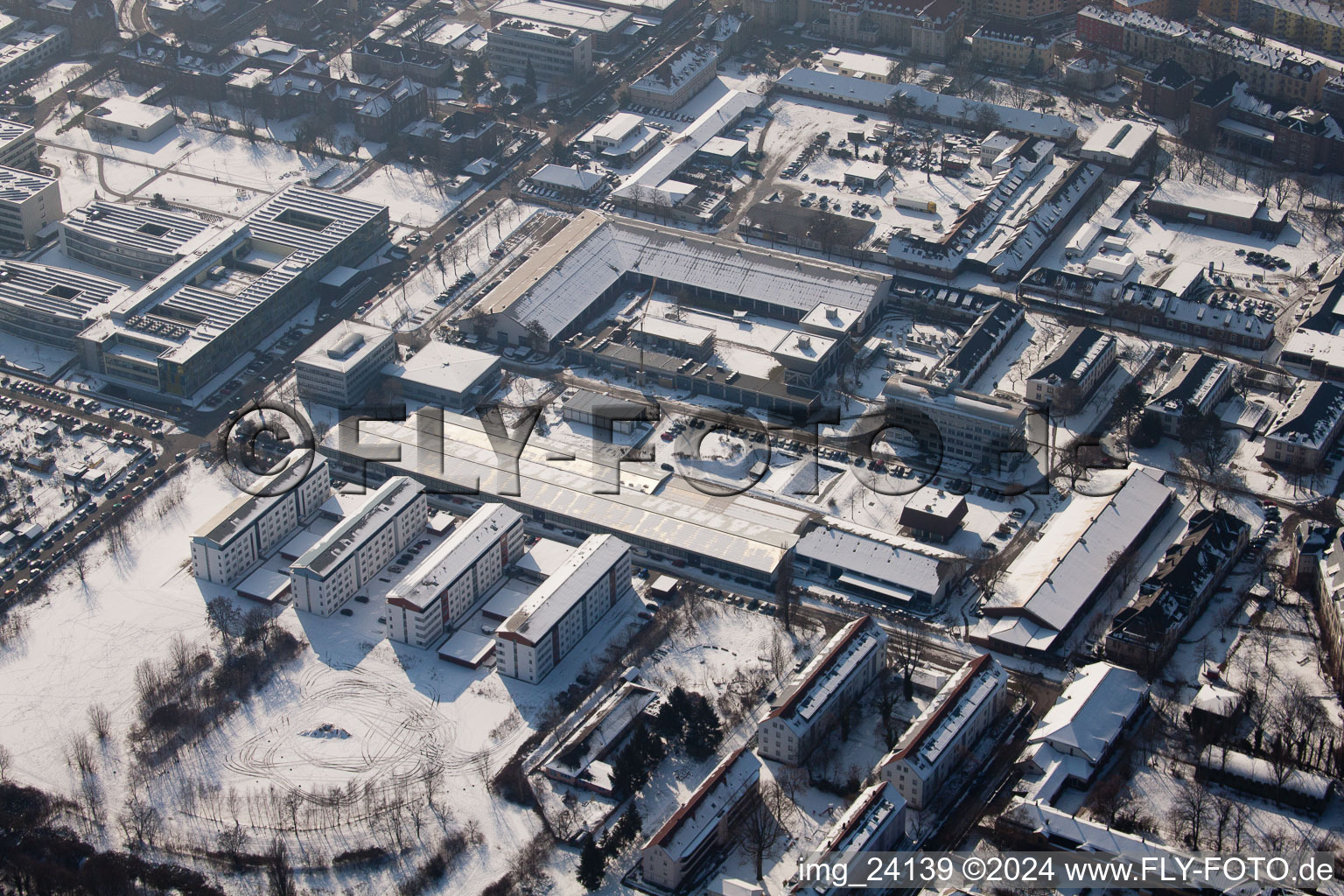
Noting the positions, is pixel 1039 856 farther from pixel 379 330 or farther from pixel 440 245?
pixel 440 245

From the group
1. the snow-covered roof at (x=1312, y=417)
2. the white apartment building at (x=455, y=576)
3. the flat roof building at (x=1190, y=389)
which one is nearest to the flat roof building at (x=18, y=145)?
the white apartment building at (x=455, y=576)

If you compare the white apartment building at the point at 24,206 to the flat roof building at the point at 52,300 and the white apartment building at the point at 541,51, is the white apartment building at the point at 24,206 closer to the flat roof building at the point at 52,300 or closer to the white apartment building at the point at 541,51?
the flat roof building at the point at 52,300

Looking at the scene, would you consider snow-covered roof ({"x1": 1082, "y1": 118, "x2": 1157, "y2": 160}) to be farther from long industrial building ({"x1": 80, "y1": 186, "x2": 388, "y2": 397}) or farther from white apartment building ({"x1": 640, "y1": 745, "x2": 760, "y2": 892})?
white apartment building ({"x1": 640, "y1": 745, "x2": 760, "y2": 892})

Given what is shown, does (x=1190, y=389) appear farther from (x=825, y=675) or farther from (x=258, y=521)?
(x=258, y=521)

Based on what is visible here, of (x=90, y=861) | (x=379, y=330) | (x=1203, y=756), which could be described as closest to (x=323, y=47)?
(x=379, y=330)

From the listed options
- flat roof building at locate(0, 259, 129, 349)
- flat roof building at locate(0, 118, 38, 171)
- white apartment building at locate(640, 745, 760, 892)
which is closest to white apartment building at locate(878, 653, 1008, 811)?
white apartment building at locate(640, 745, 760, 892)

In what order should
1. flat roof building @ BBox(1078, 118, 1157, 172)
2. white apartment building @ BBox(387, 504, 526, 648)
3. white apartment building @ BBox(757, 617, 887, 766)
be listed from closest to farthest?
white apartment building @ BBox(757, 617, 887, 766), white apartment building @ BBox(387, 504, 526, 648), flat roof building @ BBox(1078, 118, 1157, 172)

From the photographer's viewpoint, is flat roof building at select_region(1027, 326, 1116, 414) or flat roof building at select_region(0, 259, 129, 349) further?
flat roof building at select_region(0, 259, 129, 349)
